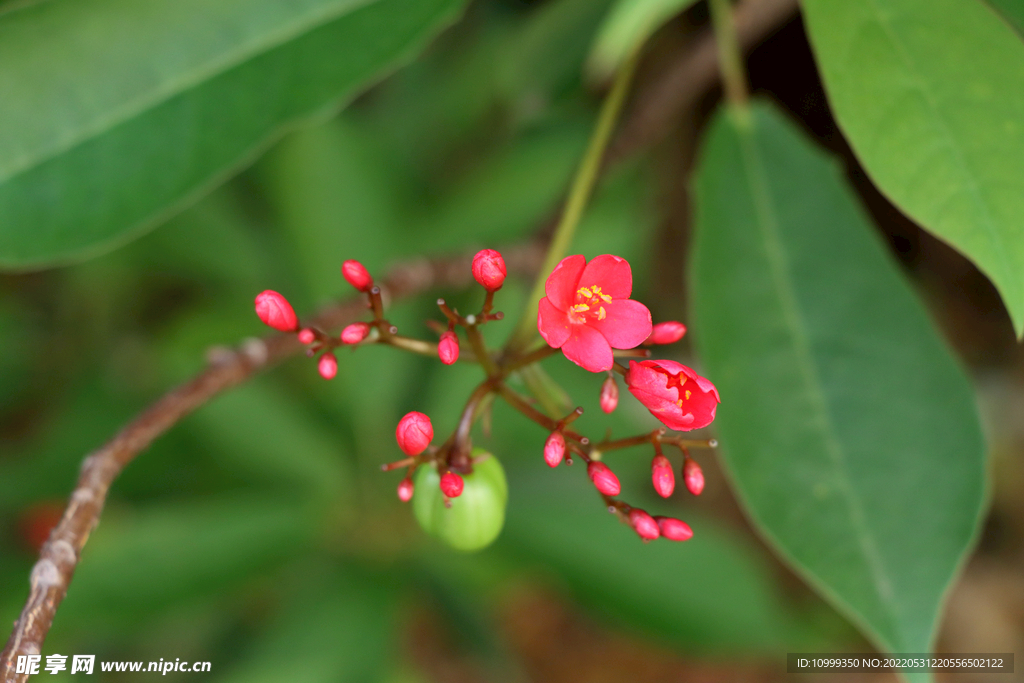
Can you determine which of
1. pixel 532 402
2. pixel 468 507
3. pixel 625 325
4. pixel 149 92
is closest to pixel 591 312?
pixel 625 325

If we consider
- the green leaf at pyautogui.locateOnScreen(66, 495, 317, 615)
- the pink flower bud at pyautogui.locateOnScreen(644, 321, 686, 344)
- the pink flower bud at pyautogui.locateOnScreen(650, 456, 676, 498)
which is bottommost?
the green leaf at pyautogui.locateOnScreen(66, 495, 317, 615)

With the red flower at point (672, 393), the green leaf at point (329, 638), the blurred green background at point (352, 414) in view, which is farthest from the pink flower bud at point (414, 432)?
the green leaf at point (329, 638)

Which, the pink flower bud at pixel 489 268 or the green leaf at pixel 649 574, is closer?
the pink flower bud at pixel 489 268

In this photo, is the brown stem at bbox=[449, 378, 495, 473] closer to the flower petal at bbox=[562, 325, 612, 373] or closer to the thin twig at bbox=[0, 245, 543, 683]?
the flower petal at bbox=[562, 325, 612, 373]

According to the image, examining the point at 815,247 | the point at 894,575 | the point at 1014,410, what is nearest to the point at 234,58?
the point at 815,247

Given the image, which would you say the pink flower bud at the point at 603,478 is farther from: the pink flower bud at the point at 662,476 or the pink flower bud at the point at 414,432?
the pink flower bud at the point at 414,432

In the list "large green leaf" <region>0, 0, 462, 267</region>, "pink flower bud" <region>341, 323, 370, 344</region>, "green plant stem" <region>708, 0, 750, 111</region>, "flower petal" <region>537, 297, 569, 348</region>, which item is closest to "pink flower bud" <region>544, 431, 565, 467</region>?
"flower petal" <region>537, 297, 569, 348</region>

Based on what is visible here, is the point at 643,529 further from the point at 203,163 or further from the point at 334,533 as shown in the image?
the point at 334,533
